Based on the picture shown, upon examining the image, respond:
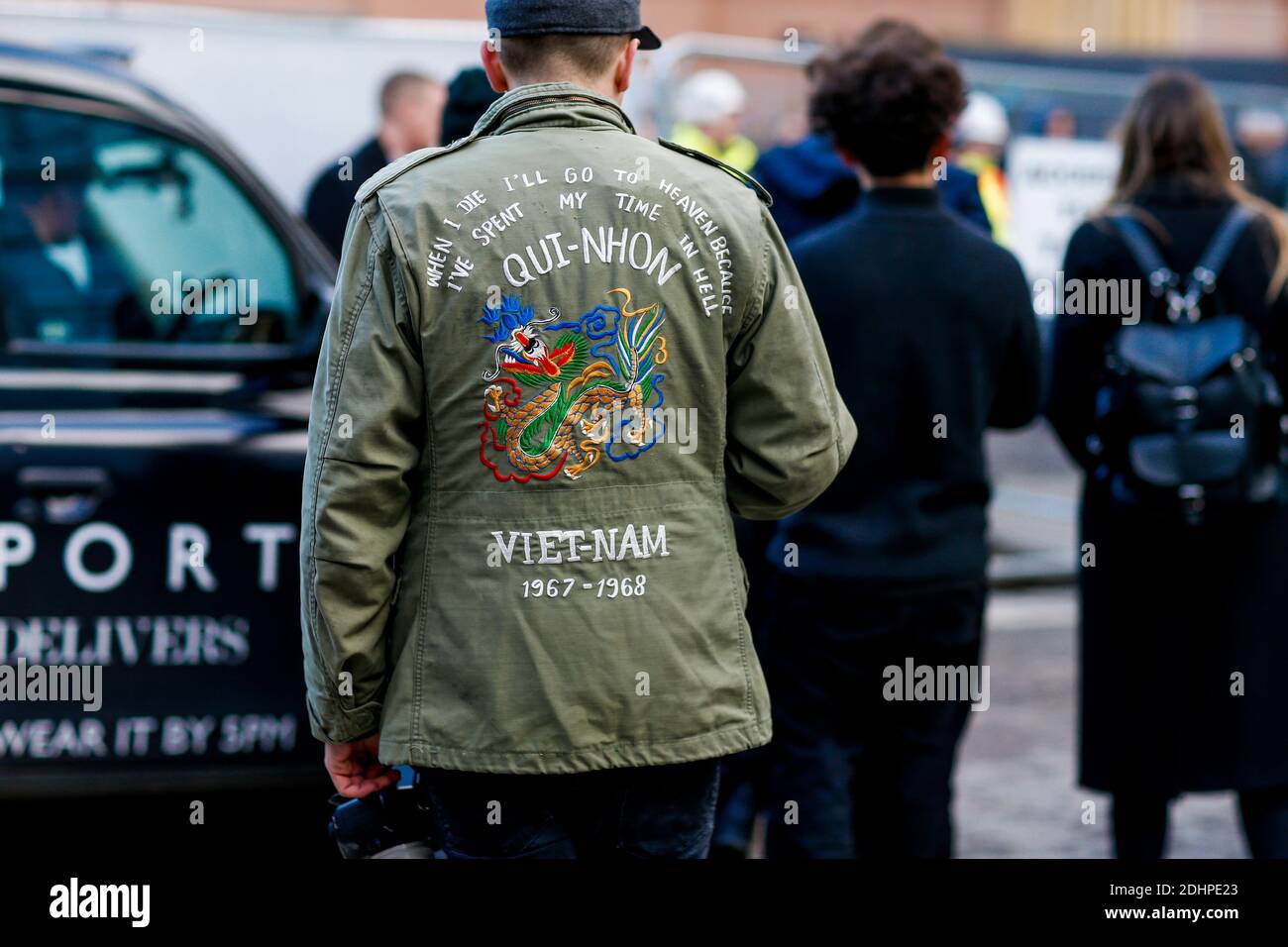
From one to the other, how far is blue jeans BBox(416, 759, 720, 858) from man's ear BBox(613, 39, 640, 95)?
95 centimetres

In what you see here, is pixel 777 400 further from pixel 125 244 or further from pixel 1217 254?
pixel 125 244

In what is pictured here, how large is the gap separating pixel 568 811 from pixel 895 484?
1.27 m

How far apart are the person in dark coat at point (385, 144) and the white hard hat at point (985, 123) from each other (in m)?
3.76

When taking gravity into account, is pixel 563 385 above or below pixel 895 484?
above

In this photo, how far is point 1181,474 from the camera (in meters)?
3.57

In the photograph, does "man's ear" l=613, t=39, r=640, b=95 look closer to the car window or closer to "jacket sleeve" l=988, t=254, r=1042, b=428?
"jacket sleeve" l=988, t=254, r=1042, b=428

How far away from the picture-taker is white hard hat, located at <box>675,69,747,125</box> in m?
8.38

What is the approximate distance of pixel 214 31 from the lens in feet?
24.1

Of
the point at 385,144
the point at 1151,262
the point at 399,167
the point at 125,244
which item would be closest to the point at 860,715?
the point at 1151,262

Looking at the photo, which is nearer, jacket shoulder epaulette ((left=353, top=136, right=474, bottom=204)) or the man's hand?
jacket shoulder epaulette ((left=353, top=136, right=474, bottom=204))

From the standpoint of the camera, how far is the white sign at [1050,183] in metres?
9.09

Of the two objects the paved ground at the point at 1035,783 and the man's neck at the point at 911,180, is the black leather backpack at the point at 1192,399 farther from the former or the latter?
the paved ground at the point at 1035,783

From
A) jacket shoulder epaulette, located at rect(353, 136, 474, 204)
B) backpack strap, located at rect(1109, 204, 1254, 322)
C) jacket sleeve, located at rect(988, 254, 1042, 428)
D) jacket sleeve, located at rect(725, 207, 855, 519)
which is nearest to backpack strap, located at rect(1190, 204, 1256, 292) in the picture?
backpack strap, located at rect(1109, 204, 1254, 322)

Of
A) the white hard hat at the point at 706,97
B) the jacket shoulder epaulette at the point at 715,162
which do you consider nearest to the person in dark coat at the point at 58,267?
the jacket shoulder epaulette at the point at 715,162
